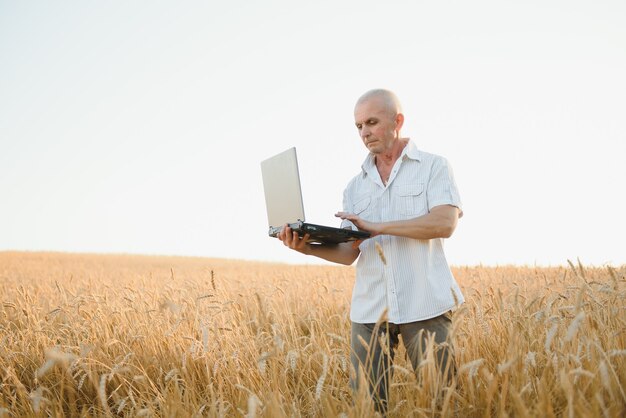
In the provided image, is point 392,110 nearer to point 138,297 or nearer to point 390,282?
point 390,282

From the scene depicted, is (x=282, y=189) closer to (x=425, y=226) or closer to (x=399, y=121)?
(x=399, y=121)

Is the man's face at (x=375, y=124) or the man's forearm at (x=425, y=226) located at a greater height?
the man's face at (x=375, y=124)

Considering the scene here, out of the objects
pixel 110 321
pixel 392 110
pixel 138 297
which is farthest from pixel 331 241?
pixel 138 297

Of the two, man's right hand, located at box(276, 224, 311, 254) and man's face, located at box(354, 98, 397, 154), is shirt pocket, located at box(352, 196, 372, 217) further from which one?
man's right hand, located at box(276, 224, 311, 254)

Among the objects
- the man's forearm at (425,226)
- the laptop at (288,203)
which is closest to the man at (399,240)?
the man's forearm at (425,226)

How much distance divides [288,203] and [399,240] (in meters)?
0.79

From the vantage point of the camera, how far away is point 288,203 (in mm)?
3186

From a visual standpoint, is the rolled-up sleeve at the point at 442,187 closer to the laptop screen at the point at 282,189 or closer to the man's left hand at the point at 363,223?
the man's left hand at the point at 363,223

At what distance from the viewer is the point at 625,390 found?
258 centimetres

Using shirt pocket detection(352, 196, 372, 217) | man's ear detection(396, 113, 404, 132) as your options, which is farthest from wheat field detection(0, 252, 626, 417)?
man's ear detection(396, 113, 404, 132)

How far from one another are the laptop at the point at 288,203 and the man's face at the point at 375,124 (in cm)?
48

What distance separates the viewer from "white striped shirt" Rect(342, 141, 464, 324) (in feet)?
9.32

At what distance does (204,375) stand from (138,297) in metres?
2.85

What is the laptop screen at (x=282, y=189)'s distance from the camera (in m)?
3.07
